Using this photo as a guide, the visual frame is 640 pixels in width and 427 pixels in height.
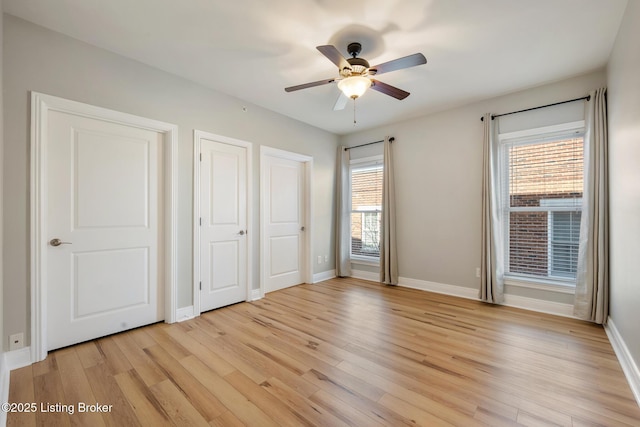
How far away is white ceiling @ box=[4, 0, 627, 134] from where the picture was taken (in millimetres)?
2035

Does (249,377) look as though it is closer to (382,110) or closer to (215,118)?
(215,118)

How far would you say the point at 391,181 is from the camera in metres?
4.49

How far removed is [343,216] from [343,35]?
125 inches

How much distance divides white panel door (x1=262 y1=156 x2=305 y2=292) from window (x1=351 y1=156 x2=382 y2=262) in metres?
1.04

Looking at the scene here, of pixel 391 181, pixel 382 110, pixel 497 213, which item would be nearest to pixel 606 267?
Answer: pixel 497 213

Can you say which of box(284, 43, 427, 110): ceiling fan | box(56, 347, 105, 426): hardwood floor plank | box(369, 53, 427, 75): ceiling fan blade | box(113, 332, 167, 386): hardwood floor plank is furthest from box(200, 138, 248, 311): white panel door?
box(369, 53, 427, 75): ceiling fan blade

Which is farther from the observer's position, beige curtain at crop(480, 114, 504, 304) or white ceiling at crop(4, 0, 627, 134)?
beige curtain at crop(480, 114, 504, 304)

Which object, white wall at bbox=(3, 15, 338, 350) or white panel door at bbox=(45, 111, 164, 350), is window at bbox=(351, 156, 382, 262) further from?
white panel door at bbox=(45, 111, 164, 350)

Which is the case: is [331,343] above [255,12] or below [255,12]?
below

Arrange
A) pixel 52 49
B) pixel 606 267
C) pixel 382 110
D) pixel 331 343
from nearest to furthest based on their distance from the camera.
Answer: pixel 52 49 → pixel 331 343 → pixel 606 267 → pixel 382 110

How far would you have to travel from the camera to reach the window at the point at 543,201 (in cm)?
314

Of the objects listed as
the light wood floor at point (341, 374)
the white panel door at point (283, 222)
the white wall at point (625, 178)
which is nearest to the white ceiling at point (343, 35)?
the white wall at point (625, 178)

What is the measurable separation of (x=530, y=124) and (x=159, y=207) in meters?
4.43

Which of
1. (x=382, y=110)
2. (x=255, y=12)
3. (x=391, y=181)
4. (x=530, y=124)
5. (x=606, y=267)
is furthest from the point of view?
(x=391, y=181)
